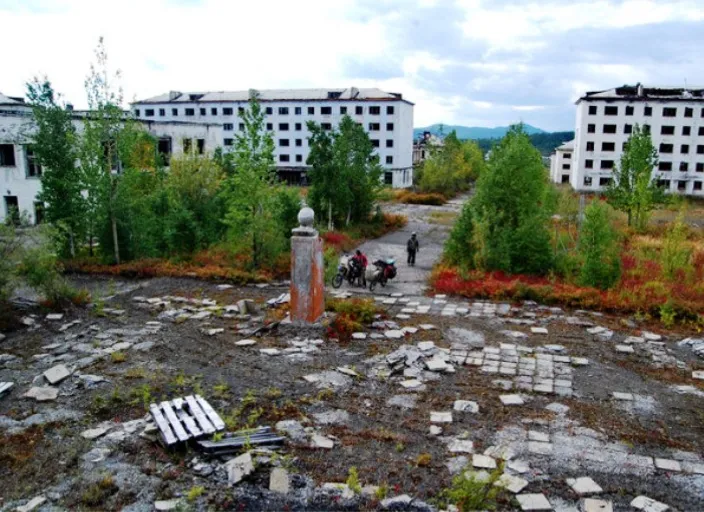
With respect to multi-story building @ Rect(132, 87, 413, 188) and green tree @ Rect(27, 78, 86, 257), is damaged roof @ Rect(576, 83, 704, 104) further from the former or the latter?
green tree @ Rect(27, 78, 86, 257)

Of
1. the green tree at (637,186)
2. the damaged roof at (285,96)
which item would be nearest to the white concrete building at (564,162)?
the damaged roof at (285,96)

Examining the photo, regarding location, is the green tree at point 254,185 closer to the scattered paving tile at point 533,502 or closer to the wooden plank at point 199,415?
the wooden plank at point 199,415

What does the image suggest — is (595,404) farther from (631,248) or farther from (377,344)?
(631,248)

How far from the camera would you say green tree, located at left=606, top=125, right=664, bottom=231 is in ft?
92.4

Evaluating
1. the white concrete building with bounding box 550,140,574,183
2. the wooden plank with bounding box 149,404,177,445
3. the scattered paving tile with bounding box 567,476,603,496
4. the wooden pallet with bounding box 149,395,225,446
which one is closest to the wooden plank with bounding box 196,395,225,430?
the wooden pallet with bounding box 149,395,225,446

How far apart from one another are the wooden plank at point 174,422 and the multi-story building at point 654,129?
5690cm

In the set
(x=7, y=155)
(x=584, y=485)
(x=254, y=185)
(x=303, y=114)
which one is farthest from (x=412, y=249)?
(x=303, y=114)

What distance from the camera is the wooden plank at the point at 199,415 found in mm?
7199

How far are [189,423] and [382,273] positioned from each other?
32.4 ft

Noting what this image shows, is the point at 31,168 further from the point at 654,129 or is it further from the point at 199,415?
the point at 654,129

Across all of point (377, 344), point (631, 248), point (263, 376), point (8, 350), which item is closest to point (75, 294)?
point (8, 350)

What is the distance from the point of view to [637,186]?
27844 mm

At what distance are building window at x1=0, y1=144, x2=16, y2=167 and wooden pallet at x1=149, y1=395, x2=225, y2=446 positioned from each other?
25.8 metres

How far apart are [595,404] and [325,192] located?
18478mm
